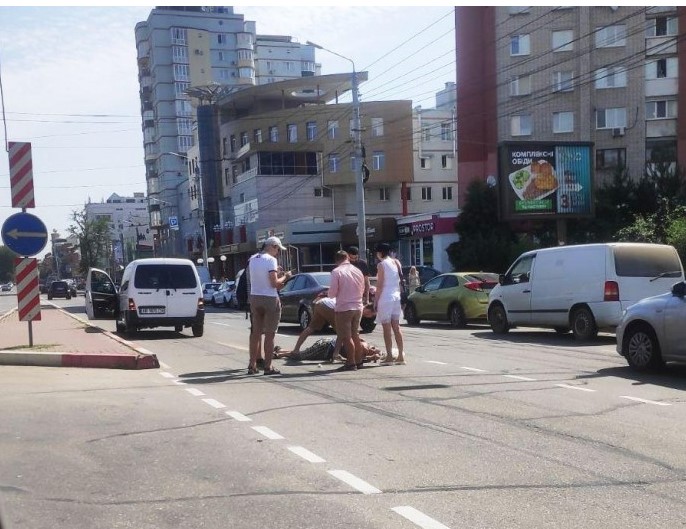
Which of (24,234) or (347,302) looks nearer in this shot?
(347,302)

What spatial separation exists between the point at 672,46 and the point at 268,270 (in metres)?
40.8

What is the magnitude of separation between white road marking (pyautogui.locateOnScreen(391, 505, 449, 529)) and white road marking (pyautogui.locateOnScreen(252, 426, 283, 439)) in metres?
2.18

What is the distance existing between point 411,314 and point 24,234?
38.2 ft

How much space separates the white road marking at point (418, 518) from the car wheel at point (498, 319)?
12602 mm

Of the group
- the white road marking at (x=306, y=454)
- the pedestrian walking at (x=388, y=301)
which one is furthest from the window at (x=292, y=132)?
the white road marking at (x=306, y=454)

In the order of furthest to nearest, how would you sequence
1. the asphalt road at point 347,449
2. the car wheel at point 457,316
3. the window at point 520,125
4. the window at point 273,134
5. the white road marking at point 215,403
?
the window at point 273,134, the window at point 520,125, the car wheel at point 457,316, the white road marking at point 215,403, the asphalt road at point 347,449

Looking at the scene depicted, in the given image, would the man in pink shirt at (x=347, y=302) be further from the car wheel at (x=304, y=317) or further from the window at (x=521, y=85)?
the window at (x=521, y=85)

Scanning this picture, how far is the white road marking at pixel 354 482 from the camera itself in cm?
509

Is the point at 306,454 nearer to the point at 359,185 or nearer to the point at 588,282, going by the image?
the point at 588,282

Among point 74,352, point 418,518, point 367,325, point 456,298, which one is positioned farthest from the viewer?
point 456,298

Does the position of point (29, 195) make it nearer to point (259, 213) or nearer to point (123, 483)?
point (123, 483)

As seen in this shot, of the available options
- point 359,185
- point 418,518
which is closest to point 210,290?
point 359,185

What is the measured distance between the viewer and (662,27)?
44.5 meters

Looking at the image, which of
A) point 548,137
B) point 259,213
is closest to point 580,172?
point 548,137
